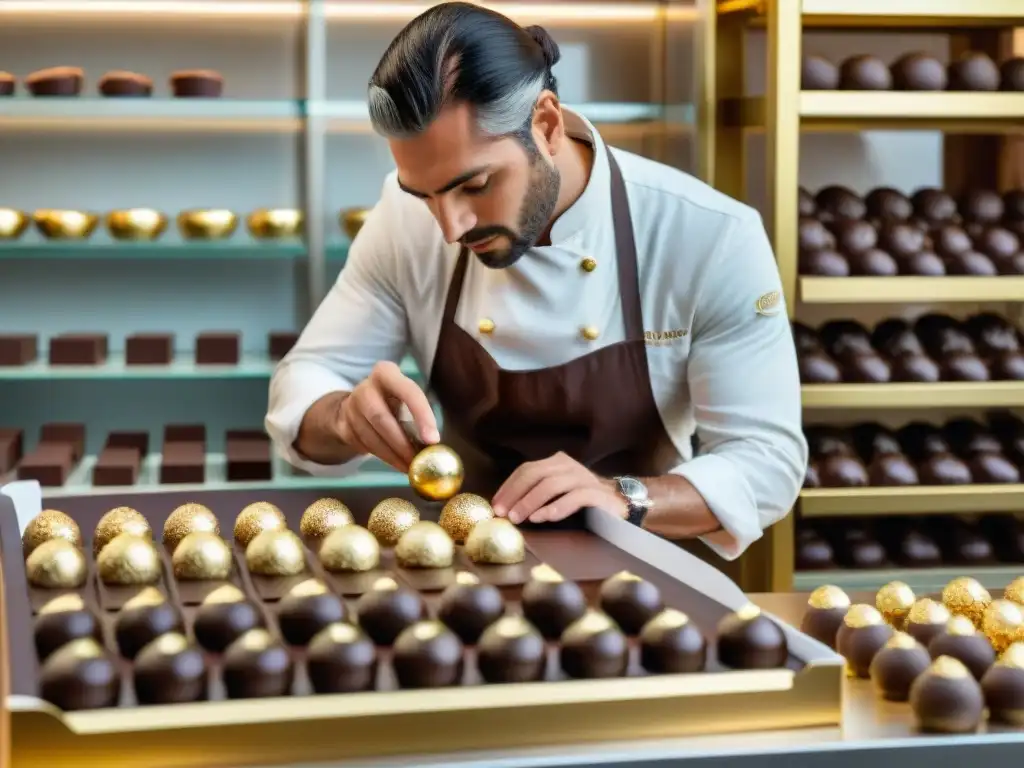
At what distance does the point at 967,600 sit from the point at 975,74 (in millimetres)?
2304

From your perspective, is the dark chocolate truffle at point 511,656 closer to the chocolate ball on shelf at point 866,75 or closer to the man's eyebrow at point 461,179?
the man's eyebrow at point 461,179

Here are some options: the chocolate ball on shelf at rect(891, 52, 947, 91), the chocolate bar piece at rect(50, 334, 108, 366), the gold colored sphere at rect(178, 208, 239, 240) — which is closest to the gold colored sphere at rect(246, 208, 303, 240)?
the gold colored sphere at rect(178, 208, 239, 240)

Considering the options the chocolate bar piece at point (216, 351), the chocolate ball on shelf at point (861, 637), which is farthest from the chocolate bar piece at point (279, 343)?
the chocolate ball on shelf at point (861, 637)

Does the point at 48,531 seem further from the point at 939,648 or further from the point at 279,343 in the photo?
the point at 279,343

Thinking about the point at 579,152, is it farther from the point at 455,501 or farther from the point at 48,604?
the point at 48,604

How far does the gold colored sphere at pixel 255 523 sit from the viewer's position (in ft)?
4.72

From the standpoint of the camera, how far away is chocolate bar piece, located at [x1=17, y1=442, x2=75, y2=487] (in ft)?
10.9

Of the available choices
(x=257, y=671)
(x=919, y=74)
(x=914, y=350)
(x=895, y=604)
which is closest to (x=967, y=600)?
(x=895, y=604)

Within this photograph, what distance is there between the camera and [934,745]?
0.96m

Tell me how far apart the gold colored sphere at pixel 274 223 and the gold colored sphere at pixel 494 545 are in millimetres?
2390

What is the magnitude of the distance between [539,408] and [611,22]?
2203mm

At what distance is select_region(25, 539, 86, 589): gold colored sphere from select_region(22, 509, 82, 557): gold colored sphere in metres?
0.14

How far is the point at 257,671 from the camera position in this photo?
3.14 ft

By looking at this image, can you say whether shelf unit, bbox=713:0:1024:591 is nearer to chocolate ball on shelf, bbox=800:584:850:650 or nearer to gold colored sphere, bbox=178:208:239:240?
gold colored sphere, bbox=178:208:239:240
